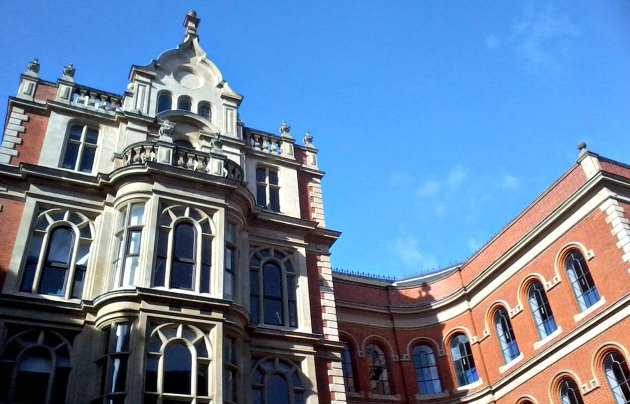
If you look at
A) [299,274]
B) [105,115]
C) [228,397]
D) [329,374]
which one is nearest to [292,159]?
[299,274]

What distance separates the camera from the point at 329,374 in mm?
20391

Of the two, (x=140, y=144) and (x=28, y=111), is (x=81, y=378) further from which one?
(x=28, y=111)

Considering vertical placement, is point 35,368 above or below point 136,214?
below

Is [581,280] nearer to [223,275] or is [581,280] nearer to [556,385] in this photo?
[556,385]

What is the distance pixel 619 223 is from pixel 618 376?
17.2 feet

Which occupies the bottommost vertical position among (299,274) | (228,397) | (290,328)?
(228,397)

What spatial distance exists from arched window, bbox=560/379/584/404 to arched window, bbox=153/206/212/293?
13.9 metres

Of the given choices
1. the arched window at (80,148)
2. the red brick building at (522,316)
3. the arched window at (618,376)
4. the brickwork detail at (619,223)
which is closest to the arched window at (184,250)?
the arched window at (80,148)

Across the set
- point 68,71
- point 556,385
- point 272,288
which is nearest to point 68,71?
point 68,71

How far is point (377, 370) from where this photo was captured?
28438 mm

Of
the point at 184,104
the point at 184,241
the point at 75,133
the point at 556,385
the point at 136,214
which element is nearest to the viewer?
the point at 184,241

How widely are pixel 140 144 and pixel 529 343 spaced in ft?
55.2

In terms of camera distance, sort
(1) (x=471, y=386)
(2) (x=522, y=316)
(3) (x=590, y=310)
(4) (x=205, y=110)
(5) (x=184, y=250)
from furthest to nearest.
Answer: (1) (x=471, y=386) < (2) (x=522, y=316) < (4) (x=205, y=110) < (3) (x=590, y=310) < (5) (x=184, y=250)

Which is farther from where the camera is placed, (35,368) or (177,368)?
(177,368)
